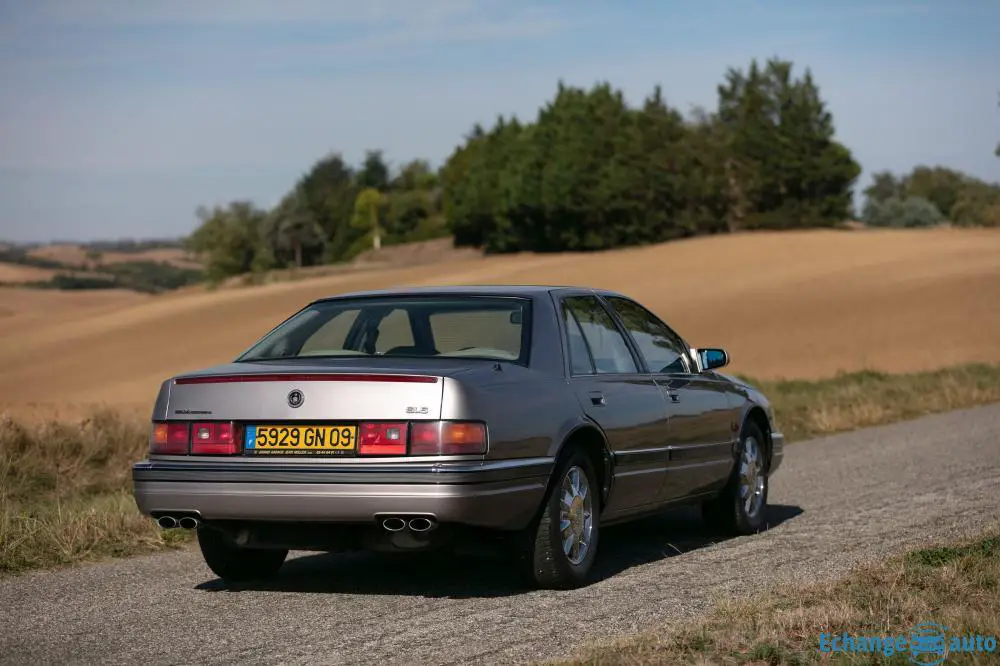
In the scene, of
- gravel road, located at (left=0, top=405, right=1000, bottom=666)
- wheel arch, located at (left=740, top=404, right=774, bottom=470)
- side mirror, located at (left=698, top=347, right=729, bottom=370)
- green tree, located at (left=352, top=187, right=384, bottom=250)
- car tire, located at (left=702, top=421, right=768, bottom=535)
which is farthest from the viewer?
green tree, located at (left=352, top=187, right=384, bottom=250)

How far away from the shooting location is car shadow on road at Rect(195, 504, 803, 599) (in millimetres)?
8172

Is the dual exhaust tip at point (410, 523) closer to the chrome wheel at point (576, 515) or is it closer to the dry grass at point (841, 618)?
the chrome wheel at point (576, 515)

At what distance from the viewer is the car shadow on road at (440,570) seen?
8172mm

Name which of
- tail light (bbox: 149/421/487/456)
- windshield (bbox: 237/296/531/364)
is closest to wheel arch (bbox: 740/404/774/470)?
windshield (bbox: 237/296/531/364)

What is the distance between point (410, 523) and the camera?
720cm

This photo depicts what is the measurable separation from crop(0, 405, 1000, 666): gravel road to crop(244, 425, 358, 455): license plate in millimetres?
773

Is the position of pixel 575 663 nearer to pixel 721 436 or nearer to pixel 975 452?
pixel 721 436

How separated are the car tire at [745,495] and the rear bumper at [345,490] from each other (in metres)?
2.82

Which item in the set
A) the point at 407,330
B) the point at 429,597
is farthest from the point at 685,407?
the point at 429,597

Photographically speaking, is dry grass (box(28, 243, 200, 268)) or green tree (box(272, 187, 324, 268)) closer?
dry grass (box(28, 243, 200, 268))

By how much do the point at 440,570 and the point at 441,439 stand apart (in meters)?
1.90

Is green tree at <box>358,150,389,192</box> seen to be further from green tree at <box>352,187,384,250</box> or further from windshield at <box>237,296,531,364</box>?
windshield at <box>237,296,531,364</box>

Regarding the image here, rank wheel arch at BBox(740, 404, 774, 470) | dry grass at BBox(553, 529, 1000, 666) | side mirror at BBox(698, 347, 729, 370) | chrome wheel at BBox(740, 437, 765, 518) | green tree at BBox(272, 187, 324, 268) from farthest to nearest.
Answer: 1. green tree at BBox(272, 187, 324, 268)
2. wheel arch at BBox(740, 404, 774, 470)
3. chrome wheel at BBox(740, 437, 765, 518)
4. side mirror at BBox(698, 347, 729, 370)
5. dry grass at BBox(553, 529, 1000, 666)

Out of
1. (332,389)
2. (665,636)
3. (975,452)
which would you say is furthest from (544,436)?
(975,452)
